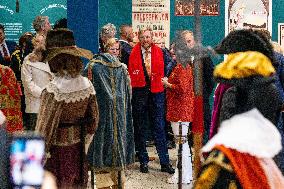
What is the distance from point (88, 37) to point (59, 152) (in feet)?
6.55

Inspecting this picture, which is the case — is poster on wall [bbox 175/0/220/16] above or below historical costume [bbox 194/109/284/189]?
above

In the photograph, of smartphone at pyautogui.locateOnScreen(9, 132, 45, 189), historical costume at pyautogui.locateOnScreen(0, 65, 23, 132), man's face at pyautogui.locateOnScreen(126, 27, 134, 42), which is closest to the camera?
smartphone at pyautogui.locateOnScreen(9, 132, 45, 189)

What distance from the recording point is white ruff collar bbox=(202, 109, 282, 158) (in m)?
2.17

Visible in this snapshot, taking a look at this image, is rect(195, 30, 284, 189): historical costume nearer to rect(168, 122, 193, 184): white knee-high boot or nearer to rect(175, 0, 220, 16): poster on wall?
rect(168, 122, 193, 184): white knee-high boot

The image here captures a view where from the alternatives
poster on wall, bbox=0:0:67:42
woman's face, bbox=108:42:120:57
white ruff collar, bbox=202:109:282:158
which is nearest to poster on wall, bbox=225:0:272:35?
poster on wall, bbox=0:0:67:42

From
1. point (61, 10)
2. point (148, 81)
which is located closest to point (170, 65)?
point (148, 81)

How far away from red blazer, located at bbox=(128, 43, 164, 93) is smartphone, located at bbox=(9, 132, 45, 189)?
5.14 m

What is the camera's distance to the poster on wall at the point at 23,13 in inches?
392

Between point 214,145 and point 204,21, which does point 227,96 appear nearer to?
point 214,145

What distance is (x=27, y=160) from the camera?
6.24ft

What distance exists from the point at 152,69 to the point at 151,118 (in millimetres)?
581

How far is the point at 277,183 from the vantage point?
2219 mm

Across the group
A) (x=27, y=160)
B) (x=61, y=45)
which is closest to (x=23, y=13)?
(x=61, y=45)

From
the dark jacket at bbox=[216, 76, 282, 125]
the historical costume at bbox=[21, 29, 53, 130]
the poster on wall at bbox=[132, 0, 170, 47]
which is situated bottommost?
the historical costume at bbox=[21, 29, 53, 130]
